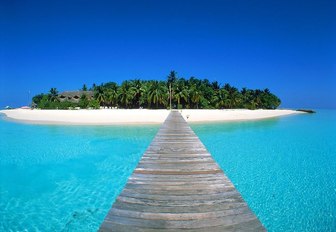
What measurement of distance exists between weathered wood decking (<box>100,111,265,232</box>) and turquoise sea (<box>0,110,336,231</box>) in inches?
81.3

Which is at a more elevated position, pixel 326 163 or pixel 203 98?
pixel 203 98

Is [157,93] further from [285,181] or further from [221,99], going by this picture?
[285,181]

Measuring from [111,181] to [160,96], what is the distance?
4475 centimetres

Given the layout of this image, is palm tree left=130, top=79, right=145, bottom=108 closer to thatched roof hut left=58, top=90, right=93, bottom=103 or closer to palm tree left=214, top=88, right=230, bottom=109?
palm tree left=214, top=88, right=230, bottom=109

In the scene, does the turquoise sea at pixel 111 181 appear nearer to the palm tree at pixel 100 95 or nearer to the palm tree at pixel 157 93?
the palm tree at pixel 157 93

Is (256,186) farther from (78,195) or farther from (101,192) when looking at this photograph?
→ (78,195)

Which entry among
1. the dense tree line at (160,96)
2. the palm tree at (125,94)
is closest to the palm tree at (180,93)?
the dense tree line at (160,96)

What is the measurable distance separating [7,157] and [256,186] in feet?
40.3

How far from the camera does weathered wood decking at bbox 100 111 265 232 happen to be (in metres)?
3.40

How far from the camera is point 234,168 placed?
10.9 m

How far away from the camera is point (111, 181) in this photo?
941 cm

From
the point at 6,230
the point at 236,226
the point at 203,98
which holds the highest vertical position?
the point at 203,98

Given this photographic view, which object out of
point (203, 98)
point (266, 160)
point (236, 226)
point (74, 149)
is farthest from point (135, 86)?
point (236, 226)

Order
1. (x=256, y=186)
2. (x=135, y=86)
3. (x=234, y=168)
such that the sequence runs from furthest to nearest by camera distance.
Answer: (x=135, y=86) < (x=234, y=168) < (x=256, y=186)
